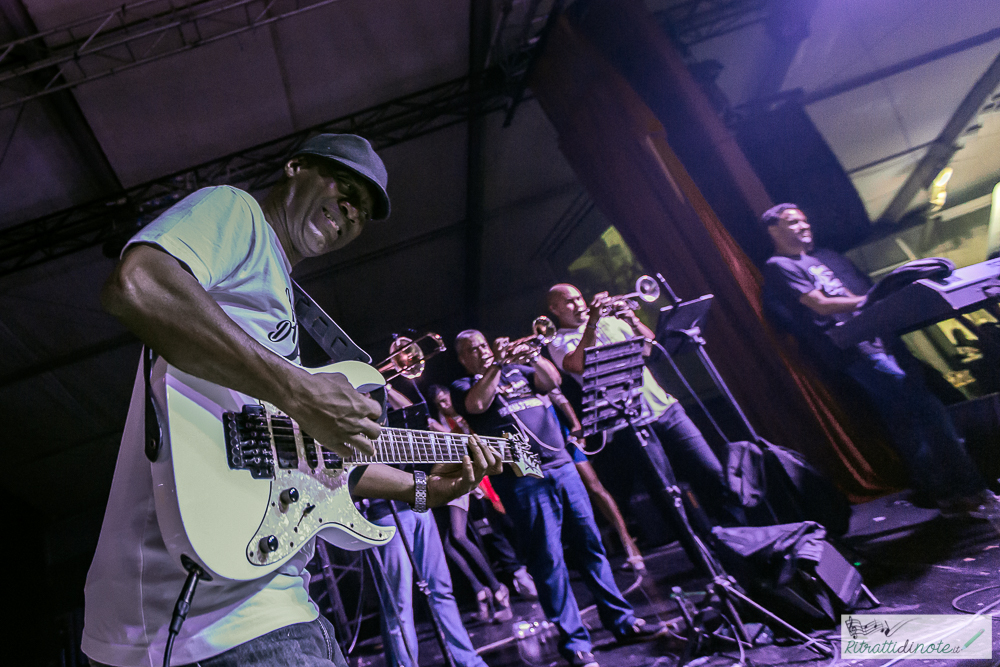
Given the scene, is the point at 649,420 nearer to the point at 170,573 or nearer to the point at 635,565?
the point at 635,565

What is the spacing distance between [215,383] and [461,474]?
1.25m

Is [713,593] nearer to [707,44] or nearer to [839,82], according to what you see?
[839,82]

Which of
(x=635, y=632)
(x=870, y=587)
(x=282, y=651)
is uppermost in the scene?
(x=282, y=651)

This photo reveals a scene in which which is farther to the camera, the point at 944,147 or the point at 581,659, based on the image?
the point at 944,147

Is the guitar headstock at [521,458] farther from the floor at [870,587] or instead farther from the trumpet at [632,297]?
the trumpet at [632,297]

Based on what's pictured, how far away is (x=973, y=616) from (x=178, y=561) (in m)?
3.25

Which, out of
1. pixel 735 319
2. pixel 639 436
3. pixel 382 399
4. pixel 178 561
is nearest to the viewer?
pixel 178 561

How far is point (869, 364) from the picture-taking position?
13.4ft

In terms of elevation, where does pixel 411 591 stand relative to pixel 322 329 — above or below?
below

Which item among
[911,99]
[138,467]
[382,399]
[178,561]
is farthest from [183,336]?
[911,99]

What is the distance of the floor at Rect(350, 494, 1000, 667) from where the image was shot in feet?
9.43

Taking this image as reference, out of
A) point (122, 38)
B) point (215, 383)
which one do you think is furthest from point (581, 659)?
point (122, 38)

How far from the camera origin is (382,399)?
2.03 metres

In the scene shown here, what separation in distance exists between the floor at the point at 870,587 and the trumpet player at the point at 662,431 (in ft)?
1.97
